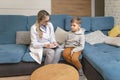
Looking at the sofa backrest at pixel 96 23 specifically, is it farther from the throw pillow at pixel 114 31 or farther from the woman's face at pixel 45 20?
the woman's face at pixel 45 20

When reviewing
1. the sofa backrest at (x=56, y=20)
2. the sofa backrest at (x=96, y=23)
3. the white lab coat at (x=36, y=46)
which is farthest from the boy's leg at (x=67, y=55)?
the sofa backrest at (x=96, y=23)

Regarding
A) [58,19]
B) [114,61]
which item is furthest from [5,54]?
[114,61]

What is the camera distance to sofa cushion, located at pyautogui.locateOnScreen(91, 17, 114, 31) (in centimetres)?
346

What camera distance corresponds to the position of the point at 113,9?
3.82 metres

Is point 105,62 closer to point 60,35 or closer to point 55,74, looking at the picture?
point 55,74

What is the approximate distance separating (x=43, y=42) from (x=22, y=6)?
1.66 meters

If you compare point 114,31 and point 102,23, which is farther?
point 102,23

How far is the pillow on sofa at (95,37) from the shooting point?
3.18 metres

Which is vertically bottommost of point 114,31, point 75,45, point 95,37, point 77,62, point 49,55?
point 77,62

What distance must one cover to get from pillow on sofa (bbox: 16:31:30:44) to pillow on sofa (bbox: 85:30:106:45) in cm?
106

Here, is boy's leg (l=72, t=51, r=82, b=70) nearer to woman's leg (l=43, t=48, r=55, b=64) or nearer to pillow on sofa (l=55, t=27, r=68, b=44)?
woman's leg (l=43, t=48, r=55, b=64)

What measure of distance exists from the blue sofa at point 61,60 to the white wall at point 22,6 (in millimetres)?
851

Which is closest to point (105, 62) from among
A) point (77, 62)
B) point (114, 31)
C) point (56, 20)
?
point (77, 62)

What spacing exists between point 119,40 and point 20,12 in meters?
2.30
